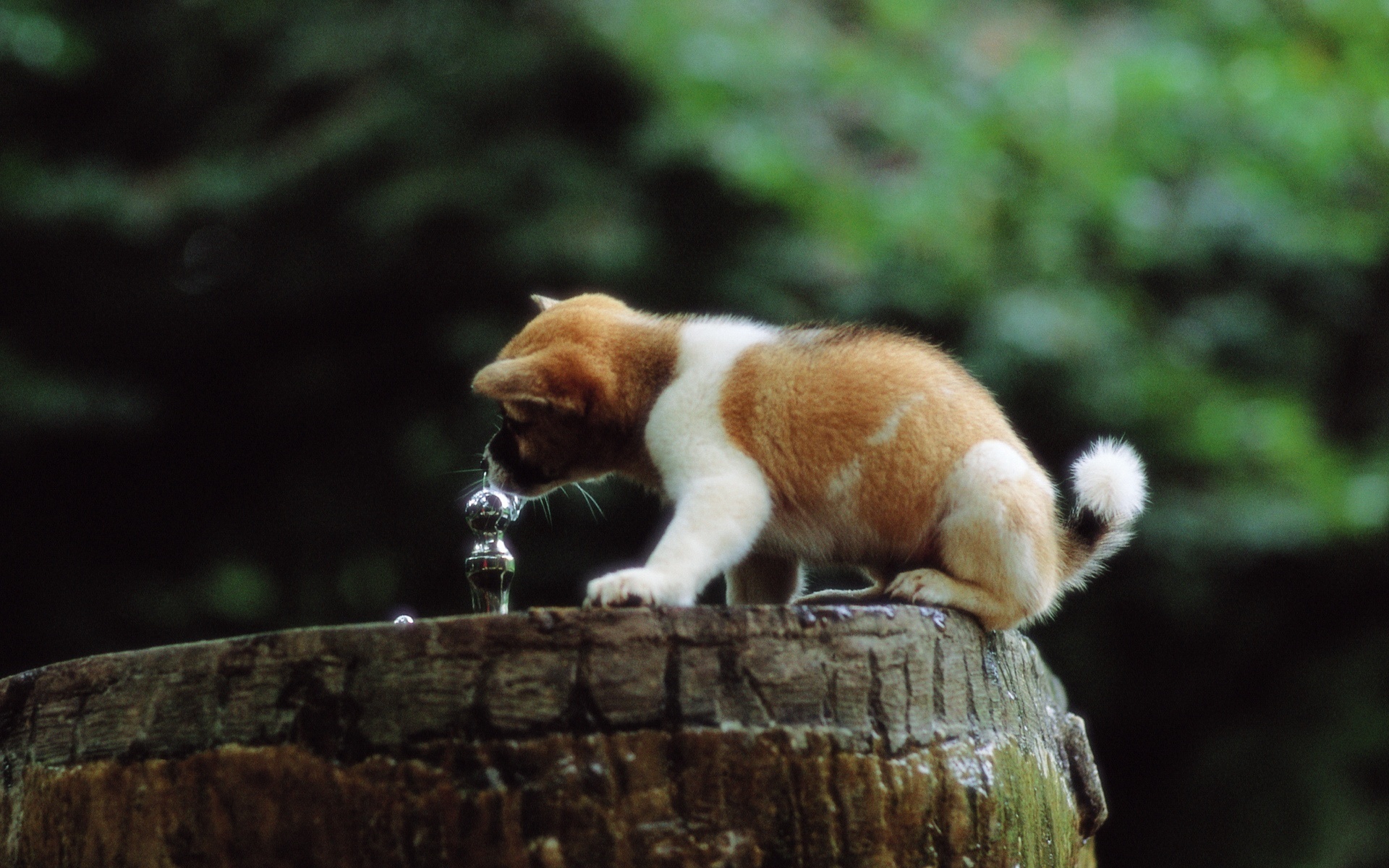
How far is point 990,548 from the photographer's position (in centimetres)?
234

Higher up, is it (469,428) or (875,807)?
(469,428)

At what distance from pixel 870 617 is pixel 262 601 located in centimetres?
468

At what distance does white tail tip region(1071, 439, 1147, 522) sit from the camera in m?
2.71

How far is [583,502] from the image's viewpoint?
5559 mm

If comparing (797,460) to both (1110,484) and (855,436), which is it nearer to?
(855,436)

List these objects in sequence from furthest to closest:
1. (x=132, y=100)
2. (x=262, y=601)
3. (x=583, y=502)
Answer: (x=132, y=100) < (x=262, y=601) < (x=583, y=502)

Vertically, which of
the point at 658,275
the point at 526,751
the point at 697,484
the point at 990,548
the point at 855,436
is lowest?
the point at 526,751

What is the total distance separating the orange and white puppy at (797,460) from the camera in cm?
235

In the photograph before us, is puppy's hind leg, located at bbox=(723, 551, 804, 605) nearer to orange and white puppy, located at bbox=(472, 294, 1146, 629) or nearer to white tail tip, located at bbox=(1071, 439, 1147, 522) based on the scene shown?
orange and white puppy, located at bbox=(472, 294, 1146, 629)

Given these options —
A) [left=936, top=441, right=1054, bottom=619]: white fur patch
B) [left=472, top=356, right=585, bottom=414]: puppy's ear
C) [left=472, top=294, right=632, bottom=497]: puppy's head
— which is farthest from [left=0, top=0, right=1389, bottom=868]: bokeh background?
[left=936, top=441, right=1054, bottom=619]: white fur patch

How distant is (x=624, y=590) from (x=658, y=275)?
143 inches

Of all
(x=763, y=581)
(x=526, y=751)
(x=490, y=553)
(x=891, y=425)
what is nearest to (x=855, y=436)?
(x=891, y=425)

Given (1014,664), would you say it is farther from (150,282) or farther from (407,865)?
(150,282)

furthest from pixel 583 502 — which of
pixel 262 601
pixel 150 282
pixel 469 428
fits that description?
pixel 150 282
